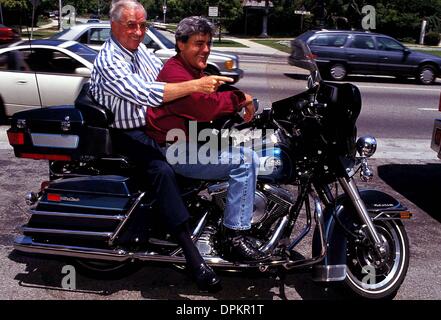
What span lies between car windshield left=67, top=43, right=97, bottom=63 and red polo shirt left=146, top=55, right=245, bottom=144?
6.16 meters

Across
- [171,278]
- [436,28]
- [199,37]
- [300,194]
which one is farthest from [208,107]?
[436,28]

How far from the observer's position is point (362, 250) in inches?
137

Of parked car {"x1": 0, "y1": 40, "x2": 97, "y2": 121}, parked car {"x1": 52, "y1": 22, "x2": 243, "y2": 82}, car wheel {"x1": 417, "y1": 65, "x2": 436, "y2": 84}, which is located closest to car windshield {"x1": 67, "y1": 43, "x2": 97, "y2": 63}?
parked car {"x1": 0, "y1": 40, "x2": 97, "y2": 121}

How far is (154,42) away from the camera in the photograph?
12078 mm

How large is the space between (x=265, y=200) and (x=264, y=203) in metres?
0.02

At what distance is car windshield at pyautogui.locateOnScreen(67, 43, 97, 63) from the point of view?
29.7 feet

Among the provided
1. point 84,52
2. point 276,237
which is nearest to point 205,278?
point 276,237

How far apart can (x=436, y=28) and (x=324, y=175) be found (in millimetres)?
47104

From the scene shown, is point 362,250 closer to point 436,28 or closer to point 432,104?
point 432,104

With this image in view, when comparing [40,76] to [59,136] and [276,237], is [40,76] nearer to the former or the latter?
[59,136]

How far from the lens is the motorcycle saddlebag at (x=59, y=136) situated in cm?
339

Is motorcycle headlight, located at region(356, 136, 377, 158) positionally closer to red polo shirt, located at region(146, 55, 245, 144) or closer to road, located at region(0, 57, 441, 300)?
road, located at region(0, 57, 441, 300)

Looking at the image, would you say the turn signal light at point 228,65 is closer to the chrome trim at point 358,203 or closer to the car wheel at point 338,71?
the car wheel at point 338,71

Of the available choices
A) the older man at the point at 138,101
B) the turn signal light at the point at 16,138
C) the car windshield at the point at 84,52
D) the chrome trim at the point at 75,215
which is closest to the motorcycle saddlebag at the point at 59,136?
the turn signal light at the point at 16,138
